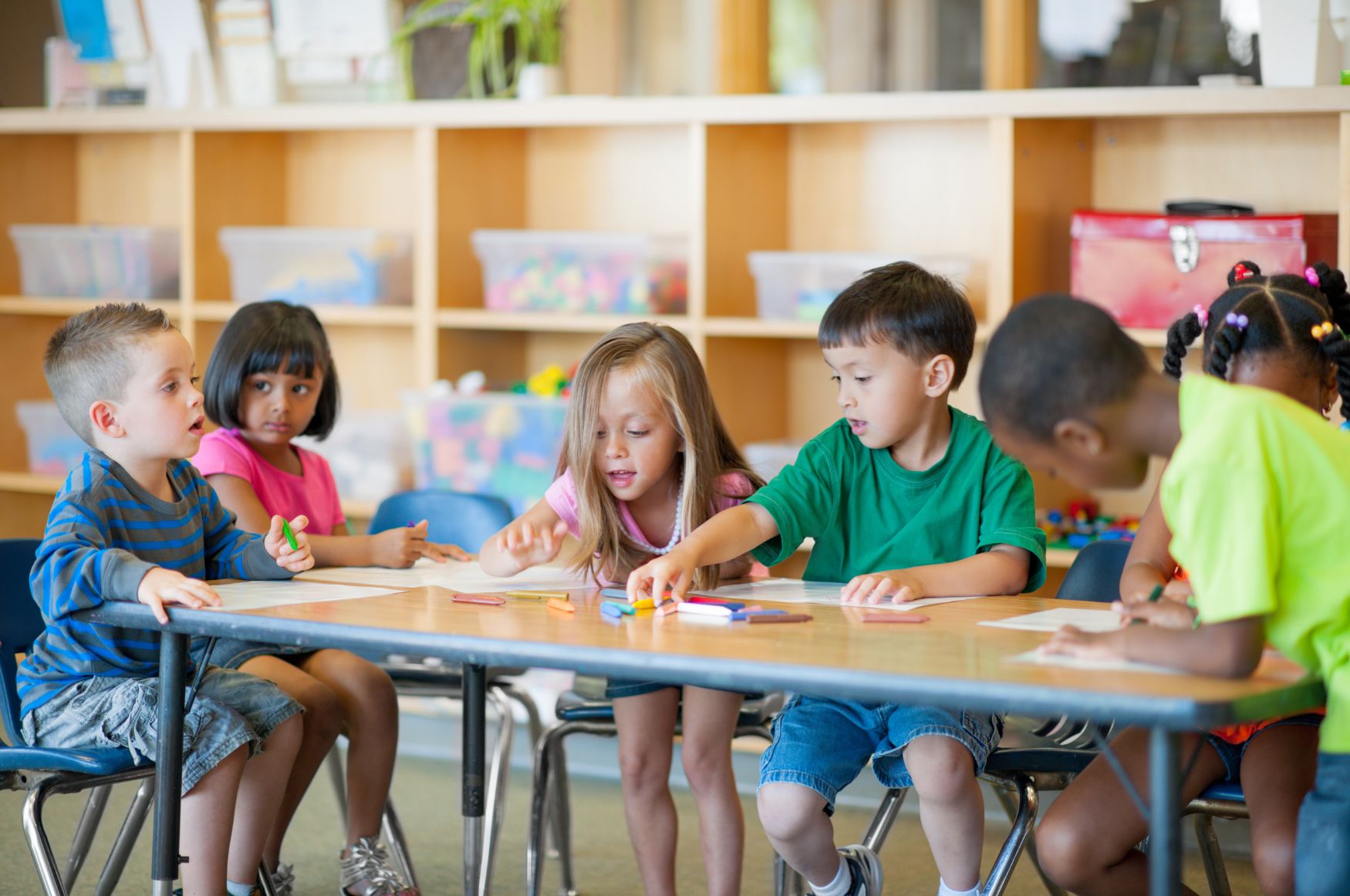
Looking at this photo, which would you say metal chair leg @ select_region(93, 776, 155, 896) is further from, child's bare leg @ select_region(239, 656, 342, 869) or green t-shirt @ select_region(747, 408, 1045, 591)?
green t-shirt @ select_region(747, 408, 1045, 591)

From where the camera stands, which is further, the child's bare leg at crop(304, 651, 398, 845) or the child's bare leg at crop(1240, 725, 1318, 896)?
the child's bare leg at crop(304, 651, 398, 845)

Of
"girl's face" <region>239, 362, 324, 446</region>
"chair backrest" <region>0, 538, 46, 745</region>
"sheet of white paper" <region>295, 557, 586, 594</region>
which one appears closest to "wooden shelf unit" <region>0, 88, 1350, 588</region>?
"girl's face" <region>239, 362, 324, 446</region>

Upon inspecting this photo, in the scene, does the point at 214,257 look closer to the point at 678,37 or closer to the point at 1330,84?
the point at 678,37

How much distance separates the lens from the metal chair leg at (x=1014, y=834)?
6.43 feet

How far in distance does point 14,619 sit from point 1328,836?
168 cm

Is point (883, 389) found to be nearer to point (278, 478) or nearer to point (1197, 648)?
point (1197, 648)

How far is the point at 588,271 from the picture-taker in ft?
11.6

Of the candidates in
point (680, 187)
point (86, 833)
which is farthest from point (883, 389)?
point (680, 187)

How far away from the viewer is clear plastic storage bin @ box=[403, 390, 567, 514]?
3496 mm

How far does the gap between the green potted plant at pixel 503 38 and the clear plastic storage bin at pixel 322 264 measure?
409 millimetres

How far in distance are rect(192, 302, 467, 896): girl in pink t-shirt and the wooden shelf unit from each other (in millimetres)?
920

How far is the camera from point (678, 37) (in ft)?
12.9

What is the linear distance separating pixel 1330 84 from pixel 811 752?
1.76 m

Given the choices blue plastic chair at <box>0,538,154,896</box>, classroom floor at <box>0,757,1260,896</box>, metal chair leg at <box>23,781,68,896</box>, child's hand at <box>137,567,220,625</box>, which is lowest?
classroom floor at <box>0,757,1260,896</box>
